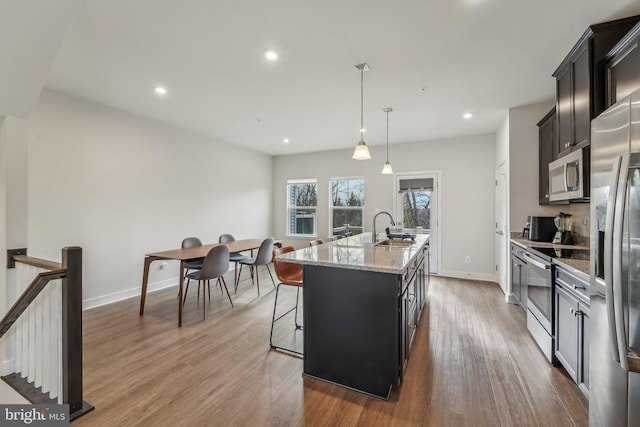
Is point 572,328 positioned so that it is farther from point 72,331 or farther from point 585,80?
point 72,331

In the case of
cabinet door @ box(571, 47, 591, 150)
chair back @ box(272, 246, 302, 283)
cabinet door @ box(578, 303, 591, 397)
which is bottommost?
cabinet door @ box(578, 303, 591, 397)

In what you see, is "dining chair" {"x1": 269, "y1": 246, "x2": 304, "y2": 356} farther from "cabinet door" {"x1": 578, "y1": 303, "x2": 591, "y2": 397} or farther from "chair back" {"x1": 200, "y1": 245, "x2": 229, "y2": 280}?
"cabinet door" {"x1": 578, "y1": 303, "x2": 591, "y2": 397}

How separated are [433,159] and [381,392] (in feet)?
15.1

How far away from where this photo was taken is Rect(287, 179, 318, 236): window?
6.81 metres

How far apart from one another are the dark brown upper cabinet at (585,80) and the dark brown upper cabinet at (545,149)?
0.53m

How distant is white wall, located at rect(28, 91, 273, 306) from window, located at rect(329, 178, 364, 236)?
243 cm

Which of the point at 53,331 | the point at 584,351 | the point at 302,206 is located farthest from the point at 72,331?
the point at 302,206

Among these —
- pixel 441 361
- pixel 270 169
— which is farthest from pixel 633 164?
pixel 270 169

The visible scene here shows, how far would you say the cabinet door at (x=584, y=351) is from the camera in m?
1.79

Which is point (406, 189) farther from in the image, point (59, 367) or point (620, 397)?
point (59, 367)

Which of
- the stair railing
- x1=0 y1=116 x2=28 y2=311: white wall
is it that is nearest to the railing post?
the stair railing

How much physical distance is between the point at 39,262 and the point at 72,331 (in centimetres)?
70

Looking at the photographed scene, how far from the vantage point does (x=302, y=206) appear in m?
6.95

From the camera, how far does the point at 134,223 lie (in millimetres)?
4105
